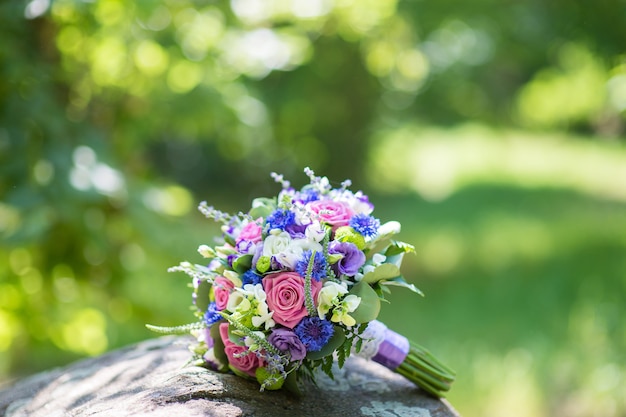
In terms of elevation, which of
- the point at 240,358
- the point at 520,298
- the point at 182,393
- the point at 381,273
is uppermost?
the point at 520,298

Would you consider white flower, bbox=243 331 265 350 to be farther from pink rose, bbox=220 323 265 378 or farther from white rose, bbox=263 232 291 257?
white rose, bbox=263 232 291 257

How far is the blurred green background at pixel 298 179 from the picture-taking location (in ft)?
12.1

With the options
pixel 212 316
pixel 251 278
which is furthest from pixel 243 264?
pixel 212 316

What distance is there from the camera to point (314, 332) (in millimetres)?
1817

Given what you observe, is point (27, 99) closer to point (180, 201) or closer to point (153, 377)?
point (180, 201)

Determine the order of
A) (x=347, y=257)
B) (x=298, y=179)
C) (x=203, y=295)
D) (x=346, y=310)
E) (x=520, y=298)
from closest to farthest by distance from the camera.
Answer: (x=346, y=310) → (x=347, y=257) → (x=203, y=295) → (x=520, y=298) → (x=298, y=179)

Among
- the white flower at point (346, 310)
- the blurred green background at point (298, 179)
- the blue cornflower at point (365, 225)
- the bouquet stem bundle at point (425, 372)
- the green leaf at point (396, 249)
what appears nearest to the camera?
the white flower at point (346, 310)

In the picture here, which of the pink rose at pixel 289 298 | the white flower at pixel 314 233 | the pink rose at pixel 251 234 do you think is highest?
the white flower at pixel 314 233

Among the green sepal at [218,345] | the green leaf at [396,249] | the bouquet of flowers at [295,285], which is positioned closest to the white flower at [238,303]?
the bouquet of flowers at [295,285]

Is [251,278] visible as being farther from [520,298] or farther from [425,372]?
[520,298]

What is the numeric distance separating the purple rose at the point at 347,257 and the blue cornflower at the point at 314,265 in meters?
0.05

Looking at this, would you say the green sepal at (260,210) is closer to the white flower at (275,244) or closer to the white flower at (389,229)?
the white flower at (275,244)

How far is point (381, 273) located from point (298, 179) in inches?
329

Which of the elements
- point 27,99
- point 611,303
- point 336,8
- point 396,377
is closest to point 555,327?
point 611,303
